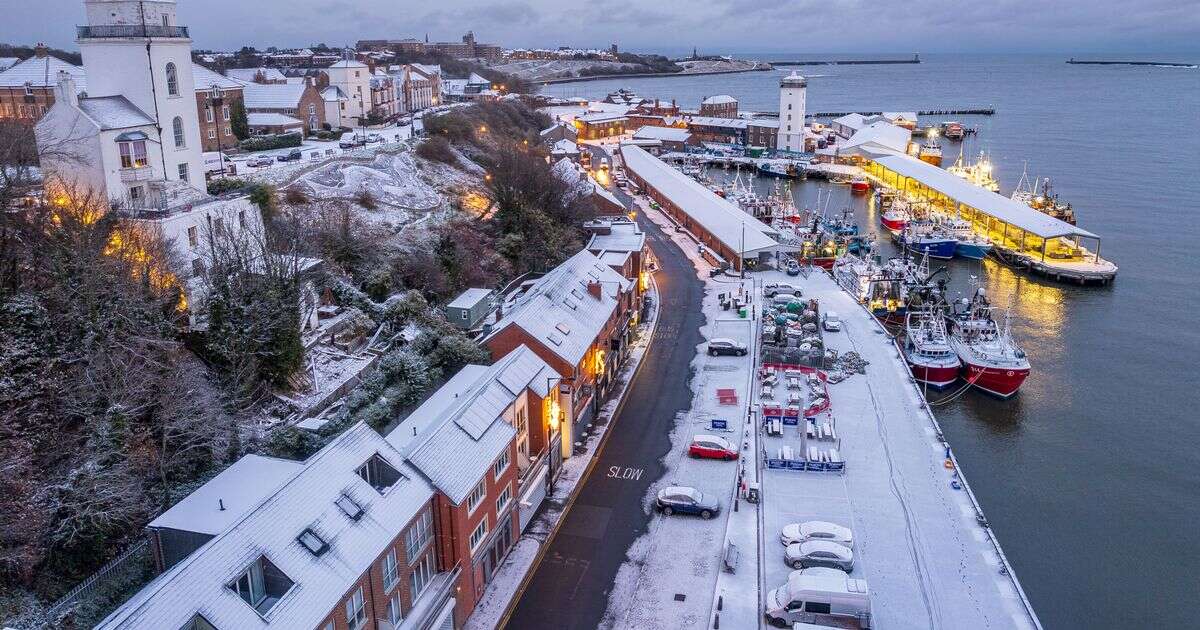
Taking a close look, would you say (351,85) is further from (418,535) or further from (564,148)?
(418,535)

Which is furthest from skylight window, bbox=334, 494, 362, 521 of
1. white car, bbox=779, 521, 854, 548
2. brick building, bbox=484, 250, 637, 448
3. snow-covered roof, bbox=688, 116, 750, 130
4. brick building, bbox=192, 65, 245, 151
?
snow-covered roof, bbox=688, 116, 750, 130

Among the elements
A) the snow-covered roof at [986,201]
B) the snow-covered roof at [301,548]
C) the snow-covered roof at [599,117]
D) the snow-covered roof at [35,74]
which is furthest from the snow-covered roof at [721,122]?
the snow-covered roof at [301,548]

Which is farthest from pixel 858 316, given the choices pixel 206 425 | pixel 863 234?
pixel 206 425

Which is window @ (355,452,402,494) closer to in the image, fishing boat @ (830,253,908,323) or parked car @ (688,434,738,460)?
parked car @ (688,434,738,460)

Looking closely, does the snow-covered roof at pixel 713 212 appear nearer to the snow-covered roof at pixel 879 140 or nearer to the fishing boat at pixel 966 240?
the fishing boat at pixel 966 240

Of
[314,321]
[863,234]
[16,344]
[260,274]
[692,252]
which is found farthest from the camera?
[863,234]

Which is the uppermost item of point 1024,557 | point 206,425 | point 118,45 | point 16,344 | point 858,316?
point 118,45

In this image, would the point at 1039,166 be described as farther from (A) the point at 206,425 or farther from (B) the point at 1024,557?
(A) the point at 206,425

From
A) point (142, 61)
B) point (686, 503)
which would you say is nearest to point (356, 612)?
point (686, 503)
